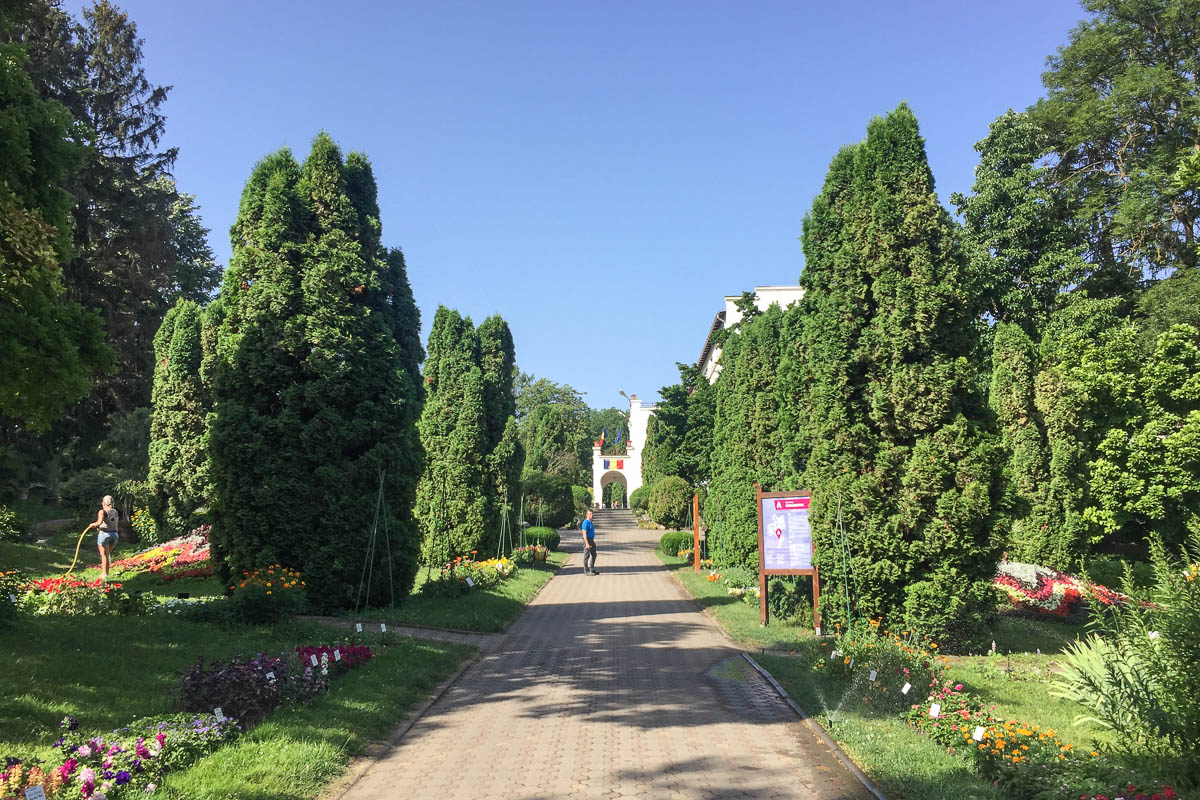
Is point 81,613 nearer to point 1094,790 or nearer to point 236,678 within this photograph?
point 236,678

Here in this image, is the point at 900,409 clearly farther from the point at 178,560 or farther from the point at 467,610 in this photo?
the point at 178,560

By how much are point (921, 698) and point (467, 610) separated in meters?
8.73

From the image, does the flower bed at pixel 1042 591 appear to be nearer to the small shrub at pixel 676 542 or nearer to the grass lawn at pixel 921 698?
the grass lawn at pixel 921 698

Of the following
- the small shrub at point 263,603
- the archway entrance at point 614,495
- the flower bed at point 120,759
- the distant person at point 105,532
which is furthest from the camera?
the archway entrance at point 614,495

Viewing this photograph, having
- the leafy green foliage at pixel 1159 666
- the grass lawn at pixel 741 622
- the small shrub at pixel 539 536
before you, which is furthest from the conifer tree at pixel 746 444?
the leafy green foliage at pixel 1159 666

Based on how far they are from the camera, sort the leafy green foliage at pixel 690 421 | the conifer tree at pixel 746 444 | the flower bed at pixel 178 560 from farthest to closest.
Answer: the leafy green foliage at pixel 690 421, the conifer tree at pixel 746 444, the flower bed at pixel 178 560

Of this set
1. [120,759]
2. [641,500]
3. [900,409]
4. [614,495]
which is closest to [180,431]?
[120,759]

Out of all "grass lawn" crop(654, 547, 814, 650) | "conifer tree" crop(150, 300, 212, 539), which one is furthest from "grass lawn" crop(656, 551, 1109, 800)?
"conifer tree" crop(150, 300, 212, 539)

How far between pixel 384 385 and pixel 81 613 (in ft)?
19.0

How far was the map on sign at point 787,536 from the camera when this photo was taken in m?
12.5

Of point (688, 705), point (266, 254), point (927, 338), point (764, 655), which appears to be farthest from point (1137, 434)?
point (266, 254)

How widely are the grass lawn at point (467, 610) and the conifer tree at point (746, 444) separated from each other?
19.7 ft

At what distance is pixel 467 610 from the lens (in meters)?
13.8

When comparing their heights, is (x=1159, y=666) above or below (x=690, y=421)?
below
